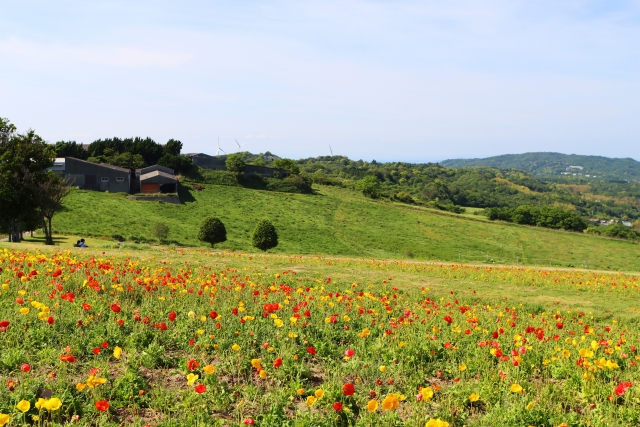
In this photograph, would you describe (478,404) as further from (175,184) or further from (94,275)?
(175,184)

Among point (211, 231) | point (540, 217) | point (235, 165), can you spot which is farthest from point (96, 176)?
point (540, 217)

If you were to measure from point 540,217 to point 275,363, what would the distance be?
10330 centimetres

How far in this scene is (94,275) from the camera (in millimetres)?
11969

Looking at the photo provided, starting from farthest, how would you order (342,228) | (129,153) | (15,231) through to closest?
(129,153) < (342,228) < (15,231)

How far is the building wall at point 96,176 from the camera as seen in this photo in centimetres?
7412

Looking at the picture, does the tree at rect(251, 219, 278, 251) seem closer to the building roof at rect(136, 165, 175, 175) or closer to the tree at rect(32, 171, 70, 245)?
the tree at rect(32, 171, 70, 245)

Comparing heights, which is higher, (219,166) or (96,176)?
(219,166)

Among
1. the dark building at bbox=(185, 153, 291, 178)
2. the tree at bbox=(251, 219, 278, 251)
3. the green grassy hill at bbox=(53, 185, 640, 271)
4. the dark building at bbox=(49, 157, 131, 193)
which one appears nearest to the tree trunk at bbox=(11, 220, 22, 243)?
the green grassy hill at bbox=(53, 185, 640, 271)

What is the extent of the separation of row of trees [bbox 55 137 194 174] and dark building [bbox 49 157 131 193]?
8.95 m

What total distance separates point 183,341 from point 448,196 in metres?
187

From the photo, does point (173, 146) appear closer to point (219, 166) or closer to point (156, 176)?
point (219, 166)

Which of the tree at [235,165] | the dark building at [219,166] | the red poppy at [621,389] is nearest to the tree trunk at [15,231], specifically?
the red poppy at [621,389]

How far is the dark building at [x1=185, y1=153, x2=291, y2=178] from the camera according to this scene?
99.2 m

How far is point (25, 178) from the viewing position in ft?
108
